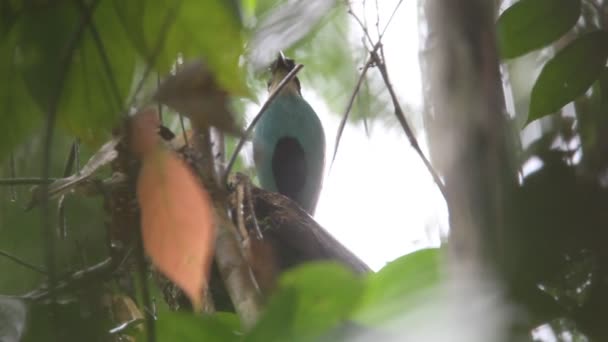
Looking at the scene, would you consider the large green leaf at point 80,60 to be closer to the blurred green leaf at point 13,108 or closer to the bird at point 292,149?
the blurred green leaf at point 13,108

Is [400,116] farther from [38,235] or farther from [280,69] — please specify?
[280,69]

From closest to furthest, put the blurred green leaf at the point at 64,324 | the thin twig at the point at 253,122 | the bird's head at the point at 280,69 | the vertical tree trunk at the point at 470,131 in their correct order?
1. the vertical tree trunk at the point at 470,131
2. the thin twig at the point at 253,122
3. the blurred green leaf at the point at 64,324
4. the bird's head at the point at 280,69

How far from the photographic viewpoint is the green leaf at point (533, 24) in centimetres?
92

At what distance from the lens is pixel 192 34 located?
1.88 feet

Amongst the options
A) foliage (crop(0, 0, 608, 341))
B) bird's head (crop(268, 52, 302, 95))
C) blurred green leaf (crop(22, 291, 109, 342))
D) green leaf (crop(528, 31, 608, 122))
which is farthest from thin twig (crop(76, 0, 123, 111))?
bird's head (crop(268, 52, 302, 95))

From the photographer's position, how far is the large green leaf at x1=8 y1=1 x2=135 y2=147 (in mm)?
648

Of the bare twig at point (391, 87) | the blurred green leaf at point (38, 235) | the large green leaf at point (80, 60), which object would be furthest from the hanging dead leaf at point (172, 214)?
the blurred green leaf at point (38, 235)

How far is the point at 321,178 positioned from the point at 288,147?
0.13 meters

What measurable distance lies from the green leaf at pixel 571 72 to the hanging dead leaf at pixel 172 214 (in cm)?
54

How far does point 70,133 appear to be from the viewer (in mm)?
725

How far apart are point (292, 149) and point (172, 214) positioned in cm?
164

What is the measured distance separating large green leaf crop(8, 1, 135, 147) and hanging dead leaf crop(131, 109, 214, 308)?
0.42ft

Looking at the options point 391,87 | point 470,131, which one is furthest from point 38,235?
point 470,131

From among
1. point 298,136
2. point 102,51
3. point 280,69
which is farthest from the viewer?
point 298,136
